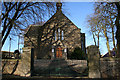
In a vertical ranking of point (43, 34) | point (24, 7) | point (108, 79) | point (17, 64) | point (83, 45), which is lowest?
point (108, 79)

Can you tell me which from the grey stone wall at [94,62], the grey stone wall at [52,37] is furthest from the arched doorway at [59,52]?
the grey stone wall at [94,62]

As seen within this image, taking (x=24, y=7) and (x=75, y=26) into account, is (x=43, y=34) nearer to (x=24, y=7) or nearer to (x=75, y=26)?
(x=75, y=26)

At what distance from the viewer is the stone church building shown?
22.5 m

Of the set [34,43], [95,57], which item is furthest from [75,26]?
[95,57]

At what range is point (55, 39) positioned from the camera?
23328 millimetres

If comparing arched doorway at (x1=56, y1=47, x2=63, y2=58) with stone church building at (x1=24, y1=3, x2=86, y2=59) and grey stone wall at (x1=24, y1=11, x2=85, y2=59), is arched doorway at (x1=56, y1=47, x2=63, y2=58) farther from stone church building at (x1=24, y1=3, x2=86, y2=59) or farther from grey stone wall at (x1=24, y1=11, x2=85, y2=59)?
grey stone wall at (x1=24, y1=11, x2=85, y2=59)

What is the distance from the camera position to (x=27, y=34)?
24.4 m

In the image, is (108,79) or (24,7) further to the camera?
(24,7)

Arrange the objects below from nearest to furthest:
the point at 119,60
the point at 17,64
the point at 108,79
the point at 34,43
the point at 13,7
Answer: the point at 108,79
the point at 119,60
the point at 17,64
the point at 13,7
the point at 34,43

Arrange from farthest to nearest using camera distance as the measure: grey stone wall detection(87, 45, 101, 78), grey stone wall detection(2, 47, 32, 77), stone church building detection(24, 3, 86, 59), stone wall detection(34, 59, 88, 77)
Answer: stone church building detection(24, 3, 86, 59) → stone wall detection(34, 59, 88, 77) → grey stone wall detection(2, 47, 32, 77) → grey stone wall detection(87, 45, 101, 78)

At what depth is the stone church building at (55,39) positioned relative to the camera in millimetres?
22484

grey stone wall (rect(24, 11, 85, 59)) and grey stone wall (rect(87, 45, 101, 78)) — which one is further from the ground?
grey stone wall (rect(24, 11, 85, 59))

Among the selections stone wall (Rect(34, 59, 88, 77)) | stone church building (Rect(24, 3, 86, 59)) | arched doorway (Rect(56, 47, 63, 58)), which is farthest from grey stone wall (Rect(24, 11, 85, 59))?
stone wall (Rect(34, 59, 88, 77))

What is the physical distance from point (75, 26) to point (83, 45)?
427cm
